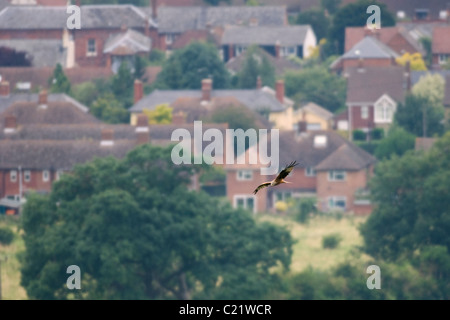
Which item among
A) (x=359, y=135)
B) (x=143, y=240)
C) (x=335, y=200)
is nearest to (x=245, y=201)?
(x=335, y=200)

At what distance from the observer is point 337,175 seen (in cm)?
4375

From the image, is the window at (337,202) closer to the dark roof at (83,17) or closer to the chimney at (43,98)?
the dark roof at (83,17)

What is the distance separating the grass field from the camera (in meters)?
29.9

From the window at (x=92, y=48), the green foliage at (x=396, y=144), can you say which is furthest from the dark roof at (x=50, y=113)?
the window at (x=92, y=48)

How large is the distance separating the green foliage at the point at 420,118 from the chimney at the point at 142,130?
9333 mm

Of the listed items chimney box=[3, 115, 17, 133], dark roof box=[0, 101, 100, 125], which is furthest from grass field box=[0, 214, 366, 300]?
dark roof box=[0, 101, 100, 125]

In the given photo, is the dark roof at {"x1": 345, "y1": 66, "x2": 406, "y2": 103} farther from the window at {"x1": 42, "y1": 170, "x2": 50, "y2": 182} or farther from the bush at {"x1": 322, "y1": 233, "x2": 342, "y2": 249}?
the bush at {"x1": 322, "y1": 233, "x2": 342, "y2": 249}

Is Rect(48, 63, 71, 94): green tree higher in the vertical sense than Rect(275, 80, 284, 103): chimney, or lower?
higher

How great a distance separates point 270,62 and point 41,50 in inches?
415

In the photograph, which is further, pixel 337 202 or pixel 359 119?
pixel 359 119

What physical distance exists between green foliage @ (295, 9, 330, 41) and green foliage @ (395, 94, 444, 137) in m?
18.5

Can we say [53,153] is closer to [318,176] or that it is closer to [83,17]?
[318,176]
